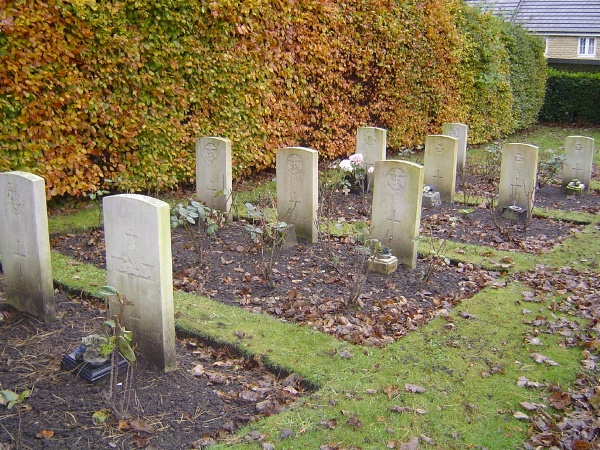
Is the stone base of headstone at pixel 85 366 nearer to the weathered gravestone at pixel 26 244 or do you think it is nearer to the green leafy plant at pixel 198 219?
the weathered gravestone at pixel 26 244

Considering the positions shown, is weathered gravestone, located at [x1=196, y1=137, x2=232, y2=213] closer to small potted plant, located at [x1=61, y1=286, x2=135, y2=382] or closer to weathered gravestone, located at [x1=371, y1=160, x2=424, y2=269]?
weathered gravestone, located at [x1=371, y1=160, x2=424, y2=269]

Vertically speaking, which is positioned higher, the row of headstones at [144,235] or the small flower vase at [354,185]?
the row of headstones at [144,235]

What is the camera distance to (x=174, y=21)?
9.69 metres

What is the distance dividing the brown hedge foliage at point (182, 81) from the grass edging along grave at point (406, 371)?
2671 millimetres

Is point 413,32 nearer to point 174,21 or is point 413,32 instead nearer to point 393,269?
point 174,21

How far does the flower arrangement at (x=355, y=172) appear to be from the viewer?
1077 cm

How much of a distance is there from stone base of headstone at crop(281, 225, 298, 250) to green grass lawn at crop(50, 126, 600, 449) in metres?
1.85

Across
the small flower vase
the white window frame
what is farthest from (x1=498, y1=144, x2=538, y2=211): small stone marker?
the white window frame

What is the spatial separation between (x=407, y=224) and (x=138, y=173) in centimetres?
443

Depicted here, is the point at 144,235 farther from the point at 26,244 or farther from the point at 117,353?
the point at 26,244

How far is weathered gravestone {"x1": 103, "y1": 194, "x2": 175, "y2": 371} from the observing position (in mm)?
4469

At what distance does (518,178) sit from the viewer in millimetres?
10109

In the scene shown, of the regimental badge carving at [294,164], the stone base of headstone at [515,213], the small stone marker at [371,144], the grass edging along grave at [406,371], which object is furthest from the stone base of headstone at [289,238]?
the small stone marker at [371,144]

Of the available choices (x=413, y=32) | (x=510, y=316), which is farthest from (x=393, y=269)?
(x=413, y=32)
